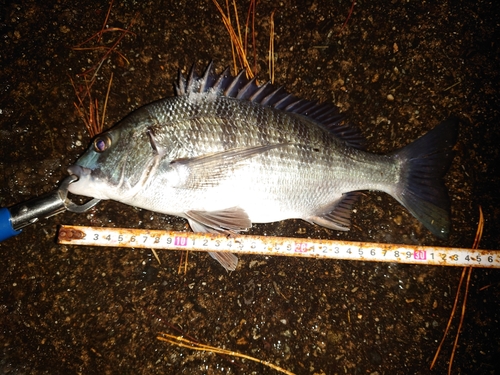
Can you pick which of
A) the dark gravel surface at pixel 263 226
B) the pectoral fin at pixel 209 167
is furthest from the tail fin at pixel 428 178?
the pectoral fin at pixel 209 167

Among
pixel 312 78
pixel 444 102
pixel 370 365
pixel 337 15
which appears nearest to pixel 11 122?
pixel 312 78

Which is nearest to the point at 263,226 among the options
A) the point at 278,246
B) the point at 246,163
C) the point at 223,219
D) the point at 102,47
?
the point at 278,246

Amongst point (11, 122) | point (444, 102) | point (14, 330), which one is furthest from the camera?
point (444, 102)

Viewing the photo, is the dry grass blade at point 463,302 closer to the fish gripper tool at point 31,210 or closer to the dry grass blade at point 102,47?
the fish gripper tool at point 31,210

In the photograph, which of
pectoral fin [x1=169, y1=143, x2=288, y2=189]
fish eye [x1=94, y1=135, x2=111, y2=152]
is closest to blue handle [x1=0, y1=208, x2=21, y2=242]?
fish eye [x1=94, y1=135, x2=111, y2=152]

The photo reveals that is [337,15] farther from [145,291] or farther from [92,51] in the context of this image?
[145,291]

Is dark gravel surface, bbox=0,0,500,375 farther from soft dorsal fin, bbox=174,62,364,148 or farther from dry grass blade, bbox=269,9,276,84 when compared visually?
soft dorsal fin, bbox=174,62,364,148
